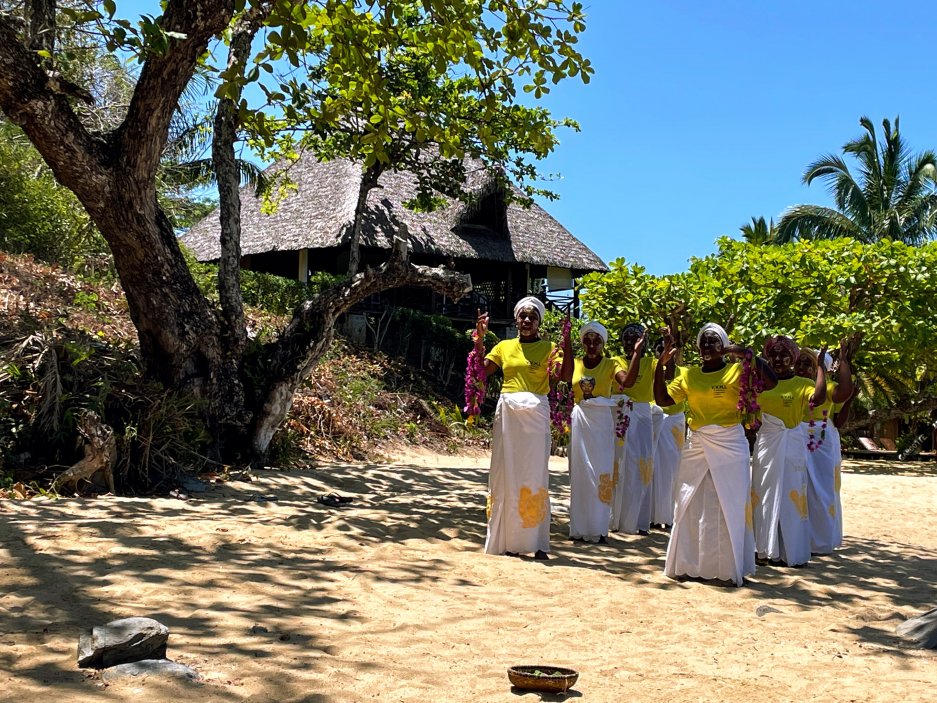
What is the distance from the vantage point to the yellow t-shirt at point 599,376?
7.40 metres

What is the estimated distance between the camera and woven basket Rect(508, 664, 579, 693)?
362cm

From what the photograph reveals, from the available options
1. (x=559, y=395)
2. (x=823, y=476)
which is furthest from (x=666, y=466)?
(x=559, y=395)

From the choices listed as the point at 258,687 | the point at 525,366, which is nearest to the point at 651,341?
the point at 525,366

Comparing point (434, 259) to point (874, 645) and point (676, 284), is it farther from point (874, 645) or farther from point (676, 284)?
point (874, 645)

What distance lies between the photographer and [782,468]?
7.15 m

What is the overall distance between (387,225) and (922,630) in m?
16.8

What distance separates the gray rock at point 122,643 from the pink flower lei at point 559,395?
3.67m

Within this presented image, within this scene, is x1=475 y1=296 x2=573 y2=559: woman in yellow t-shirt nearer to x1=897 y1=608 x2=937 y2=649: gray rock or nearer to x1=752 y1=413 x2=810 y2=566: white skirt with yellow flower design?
x1=752 y1=413 x2=810 y2=566: white skirt with yellow flower design

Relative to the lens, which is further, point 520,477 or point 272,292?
point 272,292

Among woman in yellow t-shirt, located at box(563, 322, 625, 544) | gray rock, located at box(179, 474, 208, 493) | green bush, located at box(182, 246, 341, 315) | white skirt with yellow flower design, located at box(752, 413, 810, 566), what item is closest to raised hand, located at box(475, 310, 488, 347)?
woman in yellow t-shirt, located at box(563, 322, 625, 544)

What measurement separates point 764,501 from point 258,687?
4821mm

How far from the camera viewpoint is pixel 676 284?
9.79 m

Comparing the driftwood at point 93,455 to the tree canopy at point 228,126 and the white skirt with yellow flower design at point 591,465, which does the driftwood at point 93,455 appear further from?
the white skirt with yellow flower design at point 591,465

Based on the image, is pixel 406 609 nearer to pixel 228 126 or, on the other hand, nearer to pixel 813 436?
pixel 813 436
